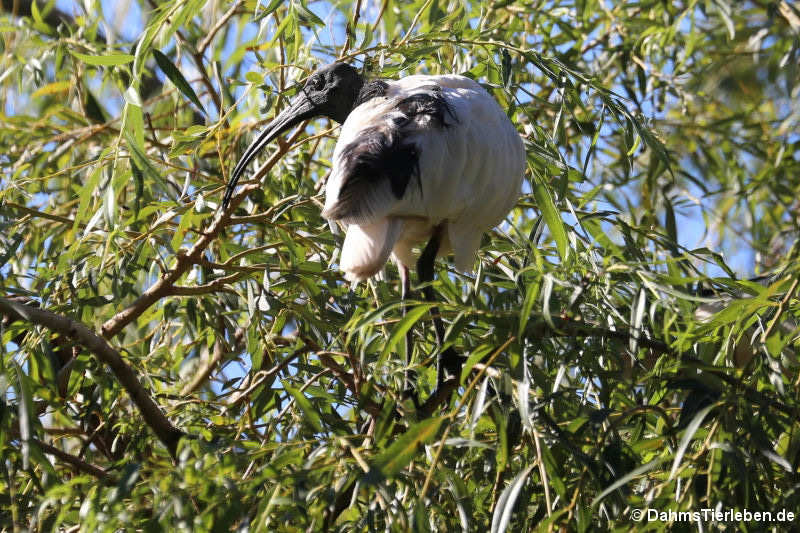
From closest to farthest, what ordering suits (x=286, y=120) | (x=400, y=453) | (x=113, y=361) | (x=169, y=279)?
(x=400, y=453)
(x=113, y=361)
(x=169, y=279)
(x=286, y=120)

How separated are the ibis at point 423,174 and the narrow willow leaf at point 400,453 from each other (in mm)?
271

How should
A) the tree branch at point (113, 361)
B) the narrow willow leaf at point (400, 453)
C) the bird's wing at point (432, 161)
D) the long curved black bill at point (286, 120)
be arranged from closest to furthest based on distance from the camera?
the narrow willow leaf at point (400, 453)
the tree branch at point (113, 361)
the bird's wing at point (432, 161)
the long curved black bill at point (286, 120)

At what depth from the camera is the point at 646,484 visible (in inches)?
63.6

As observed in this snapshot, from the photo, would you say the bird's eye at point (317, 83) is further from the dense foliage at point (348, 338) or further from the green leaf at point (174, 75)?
the green leaf at point (174, 75)

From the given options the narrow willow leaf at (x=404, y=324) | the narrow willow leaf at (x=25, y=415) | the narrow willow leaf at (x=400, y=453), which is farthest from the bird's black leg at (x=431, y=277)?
the narrow willow leaf at (x=25, y=415)

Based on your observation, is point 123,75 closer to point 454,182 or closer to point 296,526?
point 454,182

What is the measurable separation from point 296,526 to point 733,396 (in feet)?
2.10

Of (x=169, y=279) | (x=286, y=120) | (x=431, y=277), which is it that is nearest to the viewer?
(x=169, y=279)

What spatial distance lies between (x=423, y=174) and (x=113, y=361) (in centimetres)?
60

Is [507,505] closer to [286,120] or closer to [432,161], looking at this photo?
[432,161]

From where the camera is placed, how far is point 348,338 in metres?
1.54

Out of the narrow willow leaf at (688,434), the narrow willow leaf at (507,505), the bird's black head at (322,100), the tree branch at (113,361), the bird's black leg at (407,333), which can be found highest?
the bird's black head at (322,100)

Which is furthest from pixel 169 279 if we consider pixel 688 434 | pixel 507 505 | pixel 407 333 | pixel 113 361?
pixel 688 434

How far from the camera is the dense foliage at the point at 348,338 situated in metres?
1.40
